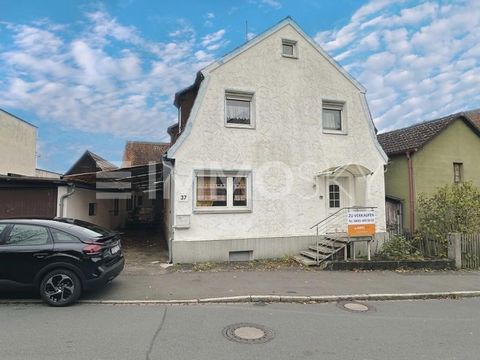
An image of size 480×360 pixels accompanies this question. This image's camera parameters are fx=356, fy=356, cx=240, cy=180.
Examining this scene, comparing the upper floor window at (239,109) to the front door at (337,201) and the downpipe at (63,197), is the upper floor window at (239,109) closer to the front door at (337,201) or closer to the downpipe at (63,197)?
the front door at (337,201)

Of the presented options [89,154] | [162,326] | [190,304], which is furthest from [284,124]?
[89,154]

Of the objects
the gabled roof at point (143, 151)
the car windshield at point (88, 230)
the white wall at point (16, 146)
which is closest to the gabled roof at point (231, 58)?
the car windshield at point (88, 230)

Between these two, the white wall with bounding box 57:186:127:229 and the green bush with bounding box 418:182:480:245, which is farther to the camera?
the white wall with bounding box 57:186:127:229

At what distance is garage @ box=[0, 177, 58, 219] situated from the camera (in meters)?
12.3

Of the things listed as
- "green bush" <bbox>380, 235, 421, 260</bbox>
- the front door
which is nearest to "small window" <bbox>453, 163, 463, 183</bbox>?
"green bush" <bbox>380, 235, 421, 260</bbox>

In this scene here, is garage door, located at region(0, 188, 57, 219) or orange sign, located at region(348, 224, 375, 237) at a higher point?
garage door, located at region(0, 188, 57, 219)

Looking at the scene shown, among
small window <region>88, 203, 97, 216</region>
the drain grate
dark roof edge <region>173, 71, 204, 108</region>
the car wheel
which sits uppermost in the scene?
dark roof edge <region>173, 71, 204, 108</region>

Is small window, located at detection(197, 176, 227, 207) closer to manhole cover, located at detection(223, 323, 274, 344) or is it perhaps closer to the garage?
the garage

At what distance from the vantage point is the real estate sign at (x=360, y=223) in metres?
11.6

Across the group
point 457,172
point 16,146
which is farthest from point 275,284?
point 16,146

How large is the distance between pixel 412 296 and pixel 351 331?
340cm

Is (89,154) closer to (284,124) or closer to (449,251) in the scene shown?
(284,124)

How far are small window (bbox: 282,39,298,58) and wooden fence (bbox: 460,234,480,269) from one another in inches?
346

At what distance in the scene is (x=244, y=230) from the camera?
1210 cm
